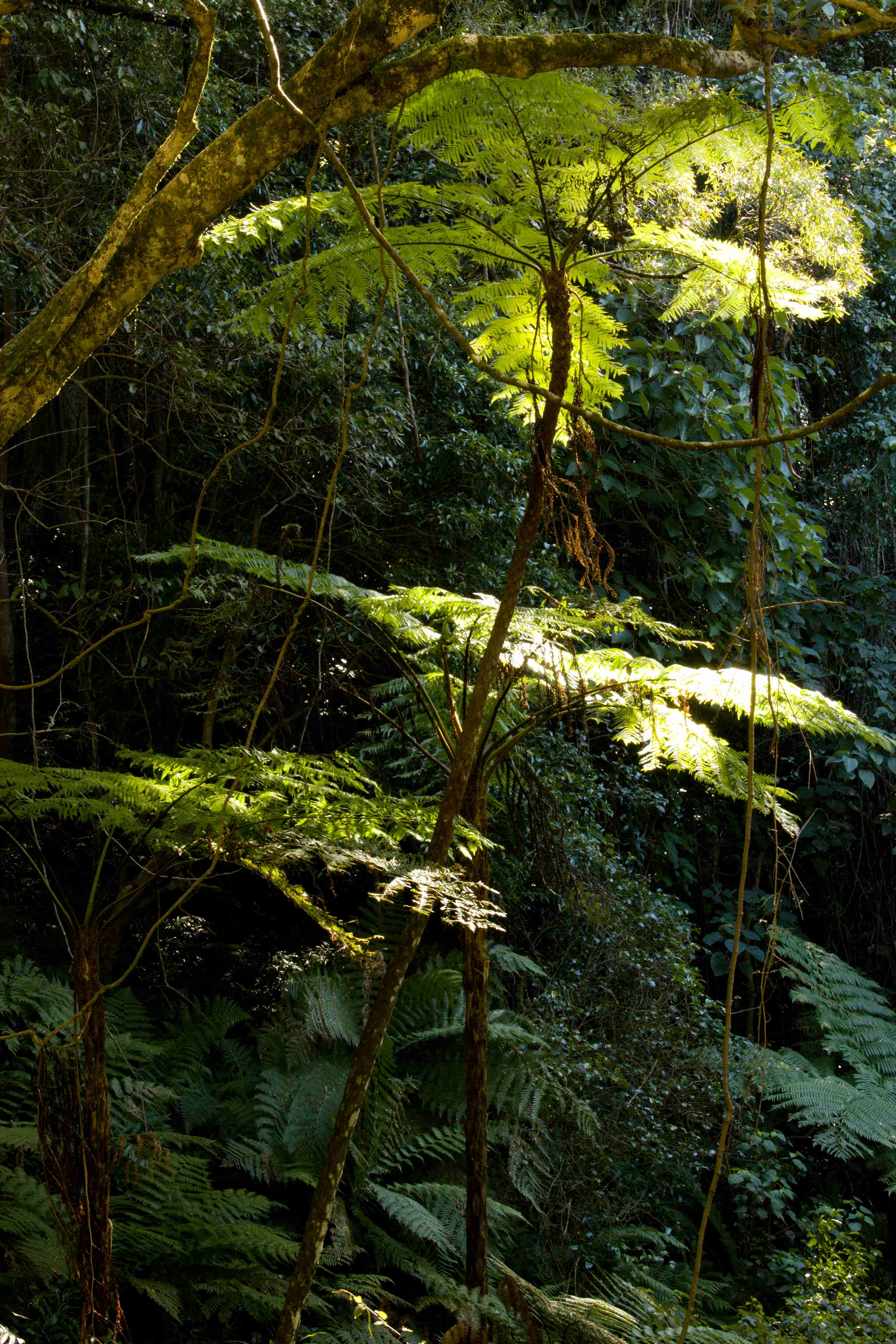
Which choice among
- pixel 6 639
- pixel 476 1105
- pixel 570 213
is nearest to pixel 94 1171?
pixel 476 1105

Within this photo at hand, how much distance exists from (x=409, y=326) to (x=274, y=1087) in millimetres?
3199

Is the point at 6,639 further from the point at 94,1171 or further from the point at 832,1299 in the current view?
the point at 832,1299

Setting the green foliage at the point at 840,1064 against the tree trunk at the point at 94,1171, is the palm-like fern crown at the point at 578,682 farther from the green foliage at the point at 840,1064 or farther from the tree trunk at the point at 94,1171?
the green foliage at the point at 840,1064

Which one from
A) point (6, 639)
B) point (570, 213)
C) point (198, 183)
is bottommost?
point (6, 639)

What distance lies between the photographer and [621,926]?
437cm

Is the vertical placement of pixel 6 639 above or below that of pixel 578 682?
below

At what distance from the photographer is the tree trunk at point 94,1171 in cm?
176

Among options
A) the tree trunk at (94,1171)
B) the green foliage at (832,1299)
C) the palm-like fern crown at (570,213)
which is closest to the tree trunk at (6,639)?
the palm-like fern crown at (570,213)

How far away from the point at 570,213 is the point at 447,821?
138 centimetres

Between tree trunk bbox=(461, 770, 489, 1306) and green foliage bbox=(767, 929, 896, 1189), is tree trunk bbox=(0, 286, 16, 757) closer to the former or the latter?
tree trunk bbox=(461, 770, 489, 1306)

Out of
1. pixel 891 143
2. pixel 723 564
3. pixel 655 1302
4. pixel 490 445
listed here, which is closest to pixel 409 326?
pixel 490 445

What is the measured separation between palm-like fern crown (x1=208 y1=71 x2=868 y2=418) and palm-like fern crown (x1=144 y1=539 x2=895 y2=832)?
57 cm

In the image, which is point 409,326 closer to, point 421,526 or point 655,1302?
point 421,526

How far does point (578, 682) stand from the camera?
2529mm
